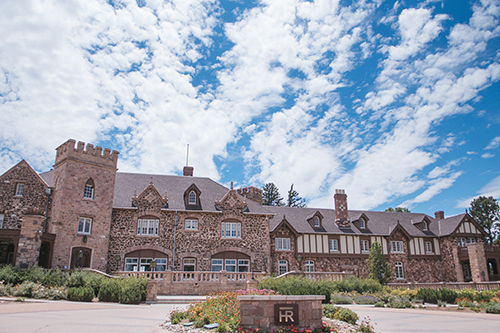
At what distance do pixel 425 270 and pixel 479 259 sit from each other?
496 cm

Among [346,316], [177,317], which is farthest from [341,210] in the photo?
[177,317]

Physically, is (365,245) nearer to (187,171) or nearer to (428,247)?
(428,247)

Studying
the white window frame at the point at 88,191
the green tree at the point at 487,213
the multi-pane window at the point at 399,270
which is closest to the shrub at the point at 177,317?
the white window frame at the point at 88,191

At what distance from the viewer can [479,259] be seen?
3591 centimetres

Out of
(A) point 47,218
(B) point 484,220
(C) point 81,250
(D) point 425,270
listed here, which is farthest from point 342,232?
(B) point 484,220

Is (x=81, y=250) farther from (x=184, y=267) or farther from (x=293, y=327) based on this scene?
(x=293, y=327)

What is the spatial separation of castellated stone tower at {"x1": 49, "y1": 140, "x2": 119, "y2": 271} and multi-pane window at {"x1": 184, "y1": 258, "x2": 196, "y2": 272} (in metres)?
6.03

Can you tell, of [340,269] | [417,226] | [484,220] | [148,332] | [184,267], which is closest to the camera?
[148,332]

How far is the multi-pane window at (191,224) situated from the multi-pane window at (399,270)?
67.4 ft

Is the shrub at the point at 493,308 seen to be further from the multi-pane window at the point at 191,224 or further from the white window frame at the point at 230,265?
the multi-pane window at the point at 191,224

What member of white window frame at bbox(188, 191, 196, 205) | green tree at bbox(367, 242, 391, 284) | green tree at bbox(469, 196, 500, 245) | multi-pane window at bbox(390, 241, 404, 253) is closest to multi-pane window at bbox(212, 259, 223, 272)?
white window frame at bbox(188, 191, 196, 205)

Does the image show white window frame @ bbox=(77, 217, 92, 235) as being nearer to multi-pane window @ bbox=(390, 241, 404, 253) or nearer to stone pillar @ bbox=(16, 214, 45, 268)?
stone pillar @ bbox=(16, 214, 45, 268)

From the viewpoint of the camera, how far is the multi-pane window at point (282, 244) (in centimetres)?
3397

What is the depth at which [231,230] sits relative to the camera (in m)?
31.3
